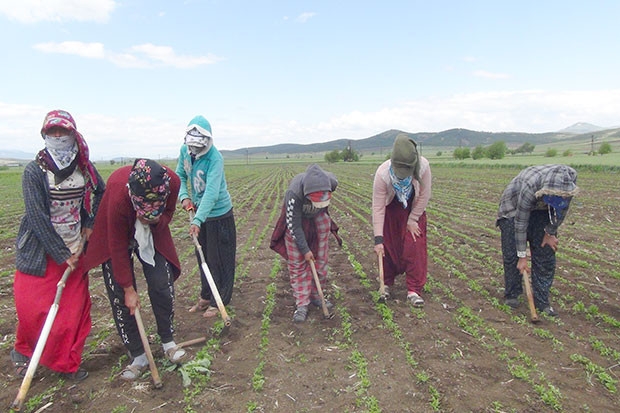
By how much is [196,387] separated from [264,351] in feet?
2.37

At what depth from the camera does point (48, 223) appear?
3031mm

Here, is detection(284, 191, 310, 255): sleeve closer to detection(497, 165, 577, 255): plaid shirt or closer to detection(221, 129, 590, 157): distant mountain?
detection(497, 165, 577, 255): plaid shirt

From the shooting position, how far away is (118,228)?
2934mm

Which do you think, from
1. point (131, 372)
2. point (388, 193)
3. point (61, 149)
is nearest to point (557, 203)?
point (388, 193)

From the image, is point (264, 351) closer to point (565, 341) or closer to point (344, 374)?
point (344, 374)

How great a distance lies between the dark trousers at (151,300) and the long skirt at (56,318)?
0.26 m

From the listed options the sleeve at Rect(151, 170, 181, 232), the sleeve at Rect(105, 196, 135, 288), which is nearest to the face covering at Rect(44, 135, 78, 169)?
Result: the sleeve at Rect(105, 196, 135, 288)

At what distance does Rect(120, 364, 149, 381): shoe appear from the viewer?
3.23 meters

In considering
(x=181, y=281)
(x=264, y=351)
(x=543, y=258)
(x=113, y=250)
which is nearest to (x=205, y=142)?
(x=113, y=250)

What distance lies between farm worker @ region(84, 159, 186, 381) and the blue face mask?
3.30 metres

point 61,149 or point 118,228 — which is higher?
point 61,149

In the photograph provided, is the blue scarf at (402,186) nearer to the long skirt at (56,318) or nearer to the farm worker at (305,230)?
the farm worker at (305,230)

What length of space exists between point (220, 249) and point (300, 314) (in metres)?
1.07

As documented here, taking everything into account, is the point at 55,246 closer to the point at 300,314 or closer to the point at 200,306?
the point at 200,306
